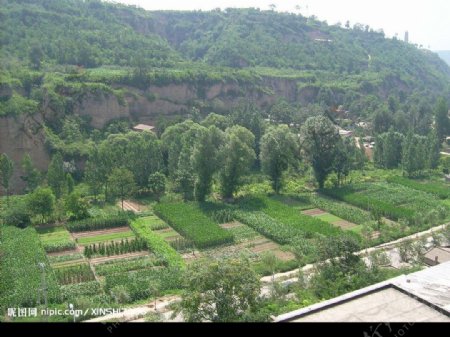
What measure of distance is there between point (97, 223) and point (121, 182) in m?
3.99

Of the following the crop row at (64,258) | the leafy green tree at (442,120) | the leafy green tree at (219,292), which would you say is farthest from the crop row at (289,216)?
the leafy green tree at (442,120)

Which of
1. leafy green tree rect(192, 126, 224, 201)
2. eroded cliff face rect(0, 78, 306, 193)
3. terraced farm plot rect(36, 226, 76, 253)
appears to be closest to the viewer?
terraced farm plot rect(36, 226, 76, 253)

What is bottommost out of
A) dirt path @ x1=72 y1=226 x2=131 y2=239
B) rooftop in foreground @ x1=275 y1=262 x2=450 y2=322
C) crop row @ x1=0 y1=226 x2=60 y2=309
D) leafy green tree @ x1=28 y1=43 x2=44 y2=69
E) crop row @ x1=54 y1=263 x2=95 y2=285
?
dirt path @ x1=72 y1=226 x2=131 y2=239

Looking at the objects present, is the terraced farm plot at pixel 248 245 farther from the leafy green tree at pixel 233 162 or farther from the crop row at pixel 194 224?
the leafy green tree at pixel 233 162

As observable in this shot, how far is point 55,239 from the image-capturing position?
1030 inches

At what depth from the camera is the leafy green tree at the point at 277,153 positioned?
34.6 metres

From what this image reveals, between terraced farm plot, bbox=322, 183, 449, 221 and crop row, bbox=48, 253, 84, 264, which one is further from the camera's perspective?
terraced farm plot, bbox=322, 183, 449, 221

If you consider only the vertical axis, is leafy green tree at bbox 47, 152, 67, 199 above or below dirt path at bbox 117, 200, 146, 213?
above

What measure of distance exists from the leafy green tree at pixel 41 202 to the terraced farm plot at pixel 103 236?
255 cm

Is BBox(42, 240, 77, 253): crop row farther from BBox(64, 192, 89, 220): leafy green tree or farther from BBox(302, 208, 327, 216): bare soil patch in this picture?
BBox(302, 208, 327, 216): bare soil patch

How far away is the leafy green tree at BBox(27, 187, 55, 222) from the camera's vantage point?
27.6 metres

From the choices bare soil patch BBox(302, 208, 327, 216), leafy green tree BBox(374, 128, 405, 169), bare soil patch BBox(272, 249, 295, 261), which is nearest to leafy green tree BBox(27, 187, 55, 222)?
bare soil patch BBox(272, 249, 295, 261)

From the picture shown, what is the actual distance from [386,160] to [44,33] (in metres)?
44.0

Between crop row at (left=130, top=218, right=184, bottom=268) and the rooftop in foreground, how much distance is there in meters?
12.1
